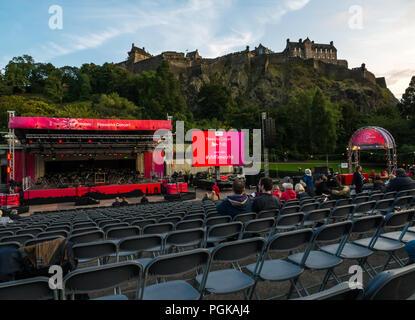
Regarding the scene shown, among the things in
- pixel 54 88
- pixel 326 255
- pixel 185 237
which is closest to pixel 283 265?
pixel 326 255

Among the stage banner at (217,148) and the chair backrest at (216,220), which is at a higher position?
the stage banner at (217,148)

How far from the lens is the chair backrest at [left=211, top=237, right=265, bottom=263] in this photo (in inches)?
79.0

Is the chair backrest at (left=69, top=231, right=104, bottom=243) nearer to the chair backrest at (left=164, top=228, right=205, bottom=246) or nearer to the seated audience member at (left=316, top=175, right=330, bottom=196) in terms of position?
the chair backrest at (left=164, top=228, right=205, bottom=246)

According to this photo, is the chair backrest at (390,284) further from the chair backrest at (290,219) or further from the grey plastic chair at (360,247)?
the chair backrest at (290,219)

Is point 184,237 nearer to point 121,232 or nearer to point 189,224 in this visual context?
point 189,224

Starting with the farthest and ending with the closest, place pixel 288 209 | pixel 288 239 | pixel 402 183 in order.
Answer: pixel 402 183 < pixel 288 209 < pixel 288 239

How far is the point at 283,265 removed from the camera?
2.48 metres

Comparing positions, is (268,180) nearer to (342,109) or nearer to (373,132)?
(373,132)

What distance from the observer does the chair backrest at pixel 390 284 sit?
3.78ft

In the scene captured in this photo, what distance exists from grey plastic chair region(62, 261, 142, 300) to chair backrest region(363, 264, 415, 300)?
4.41ft

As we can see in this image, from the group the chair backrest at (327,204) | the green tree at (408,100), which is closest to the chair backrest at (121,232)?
the chair backrest at (327,204)

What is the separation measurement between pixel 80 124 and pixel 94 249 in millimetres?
14540

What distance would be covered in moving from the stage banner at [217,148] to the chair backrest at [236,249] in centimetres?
1226

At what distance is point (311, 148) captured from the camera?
50.2 meters
